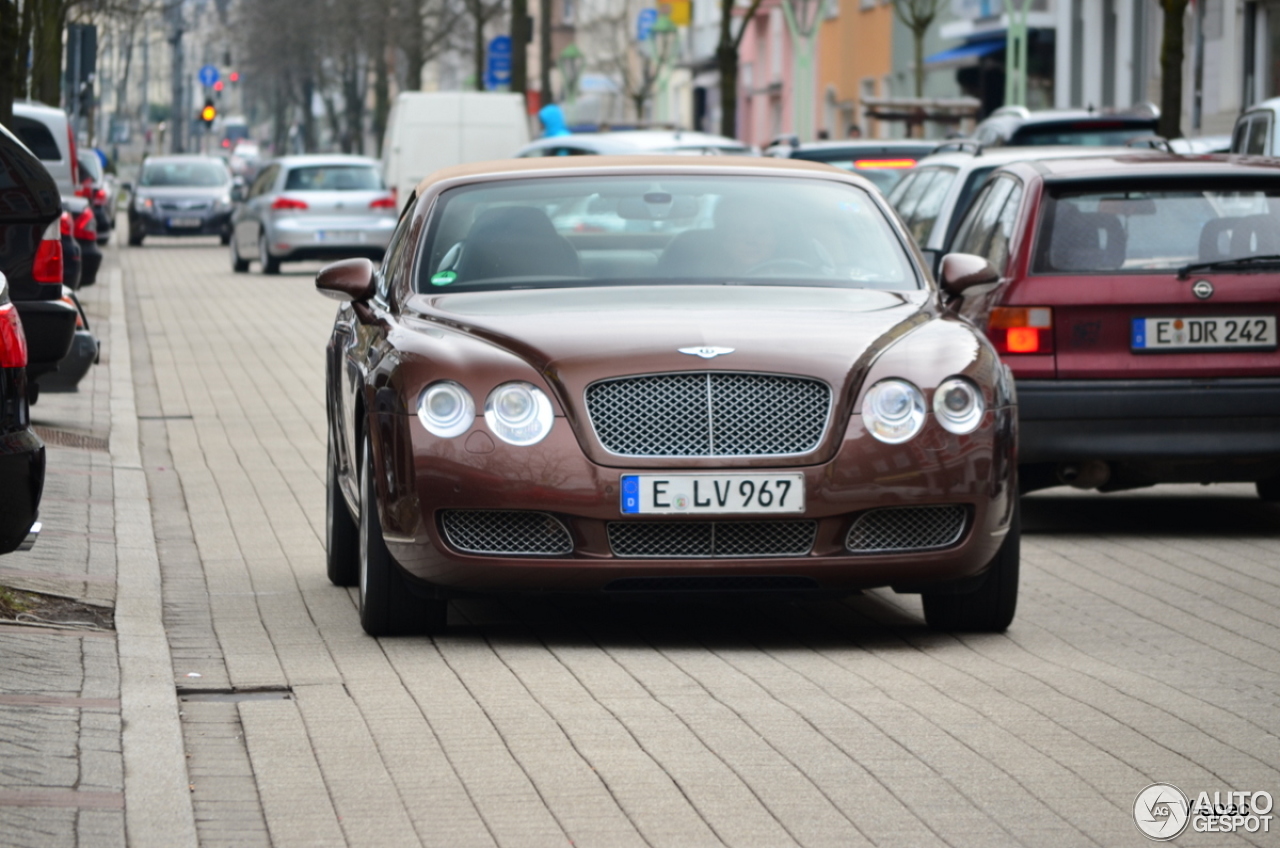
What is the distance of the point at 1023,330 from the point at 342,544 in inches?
109

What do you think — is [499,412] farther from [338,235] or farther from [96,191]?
[96,191]

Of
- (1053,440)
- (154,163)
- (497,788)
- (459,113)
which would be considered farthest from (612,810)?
(154,163)

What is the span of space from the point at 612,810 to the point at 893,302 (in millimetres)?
2972

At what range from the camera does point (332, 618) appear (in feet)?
26.1

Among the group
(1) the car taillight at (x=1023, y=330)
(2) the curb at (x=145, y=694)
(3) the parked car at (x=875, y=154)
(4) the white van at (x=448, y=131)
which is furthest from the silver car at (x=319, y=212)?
(1) the car taillight at (x=1023, y=330)

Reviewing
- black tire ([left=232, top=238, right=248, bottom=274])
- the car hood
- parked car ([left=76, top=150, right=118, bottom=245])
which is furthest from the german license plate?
the car hood

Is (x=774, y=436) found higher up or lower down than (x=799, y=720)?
higher up

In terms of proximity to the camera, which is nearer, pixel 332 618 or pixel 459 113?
pixel 332 618

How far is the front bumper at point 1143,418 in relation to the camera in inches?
380

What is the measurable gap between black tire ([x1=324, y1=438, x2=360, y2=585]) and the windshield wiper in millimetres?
3282

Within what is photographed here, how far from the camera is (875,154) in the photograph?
795 inches

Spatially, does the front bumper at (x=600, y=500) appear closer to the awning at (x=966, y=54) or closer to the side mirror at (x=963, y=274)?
the side mirror at (x=963, y=274)

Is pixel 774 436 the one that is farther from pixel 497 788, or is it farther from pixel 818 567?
pixel 497 788

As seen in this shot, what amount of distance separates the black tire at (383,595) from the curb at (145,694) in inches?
23.3
